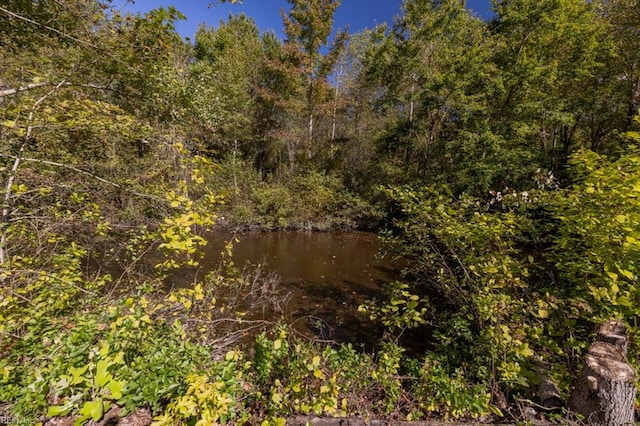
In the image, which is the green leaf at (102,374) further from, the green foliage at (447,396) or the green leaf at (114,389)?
the green foliage at (447,396)

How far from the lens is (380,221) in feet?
39.8

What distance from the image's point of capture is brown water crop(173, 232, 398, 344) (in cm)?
471

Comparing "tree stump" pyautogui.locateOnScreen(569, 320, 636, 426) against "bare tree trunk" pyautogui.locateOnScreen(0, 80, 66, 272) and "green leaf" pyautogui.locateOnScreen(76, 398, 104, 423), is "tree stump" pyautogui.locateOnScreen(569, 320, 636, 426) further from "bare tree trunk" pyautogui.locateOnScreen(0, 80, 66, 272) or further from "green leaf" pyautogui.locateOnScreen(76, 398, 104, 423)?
"bare tree trunk" pyautogui.locateOnScreen(0, 80, 66, 272)

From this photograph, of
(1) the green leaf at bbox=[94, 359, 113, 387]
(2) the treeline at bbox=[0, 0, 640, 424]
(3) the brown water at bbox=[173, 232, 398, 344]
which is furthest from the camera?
(3) the brown water at bbox=[173, 232, 398, 344]

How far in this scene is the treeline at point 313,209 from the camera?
5.80ft

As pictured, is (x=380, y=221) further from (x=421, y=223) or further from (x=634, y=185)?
(x=634, y=185)

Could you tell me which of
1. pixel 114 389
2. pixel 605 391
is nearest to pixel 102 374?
pixel 114 389

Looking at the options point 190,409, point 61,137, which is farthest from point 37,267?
point 190,409

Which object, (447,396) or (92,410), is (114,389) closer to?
(92,410)

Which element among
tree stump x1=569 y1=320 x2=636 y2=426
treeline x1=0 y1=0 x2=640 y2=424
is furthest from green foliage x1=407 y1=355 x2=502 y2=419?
tree stump x1=569 y1=320 x2=636 y2=426

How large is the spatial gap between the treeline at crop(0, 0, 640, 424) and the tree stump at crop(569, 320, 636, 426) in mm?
242

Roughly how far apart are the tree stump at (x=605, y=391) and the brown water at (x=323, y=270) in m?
2.17

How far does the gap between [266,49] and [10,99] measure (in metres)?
14.9

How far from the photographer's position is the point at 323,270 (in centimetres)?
728
